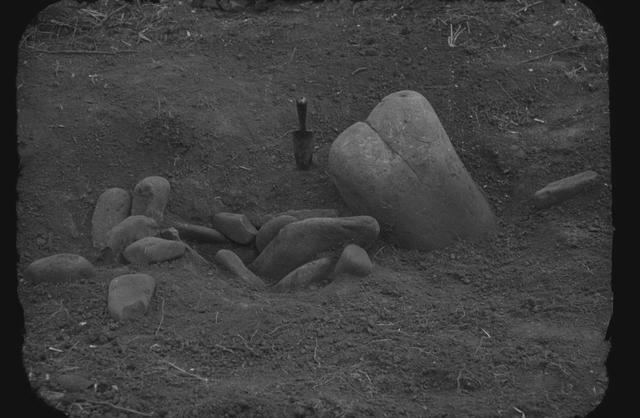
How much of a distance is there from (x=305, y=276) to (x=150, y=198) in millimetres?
1103

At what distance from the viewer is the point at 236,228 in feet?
18.3

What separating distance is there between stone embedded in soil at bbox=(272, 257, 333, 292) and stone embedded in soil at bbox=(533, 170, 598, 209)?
55.3 inches

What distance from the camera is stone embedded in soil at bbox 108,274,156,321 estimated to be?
455cm

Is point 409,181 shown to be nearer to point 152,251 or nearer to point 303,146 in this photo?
point 303,146

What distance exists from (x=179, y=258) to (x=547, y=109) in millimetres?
2830

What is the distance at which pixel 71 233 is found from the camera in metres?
5.45

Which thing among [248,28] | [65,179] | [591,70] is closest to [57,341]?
[65,179]

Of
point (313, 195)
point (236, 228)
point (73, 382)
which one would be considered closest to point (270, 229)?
point (236, 228)

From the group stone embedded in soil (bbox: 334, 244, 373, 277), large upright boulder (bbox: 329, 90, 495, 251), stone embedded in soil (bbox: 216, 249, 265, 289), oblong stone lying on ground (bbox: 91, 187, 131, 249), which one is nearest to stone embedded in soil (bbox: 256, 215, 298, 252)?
stone embedded in soil (bbox: 216, 249, 265, 289)

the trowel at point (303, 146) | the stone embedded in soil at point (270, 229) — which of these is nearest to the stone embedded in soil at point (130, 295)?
the stone embedded in soil at point (270, 229)

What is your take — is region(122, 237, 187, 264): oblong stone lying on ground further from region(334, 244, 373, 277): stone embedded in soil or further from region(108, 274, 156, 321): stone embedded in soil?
region(334, 244, 373, 277): stone embedded in soil

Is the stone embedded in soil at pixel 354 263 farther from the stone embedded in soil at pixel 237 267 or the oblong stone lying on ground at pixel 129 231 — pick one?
the oblong stone lying on ground at pixel 129 231

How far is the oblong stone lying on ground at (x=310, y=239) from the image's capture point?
5316 millimetres

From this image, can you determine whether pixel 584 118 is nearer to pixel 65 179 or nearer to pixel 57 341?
pixel 65 179
